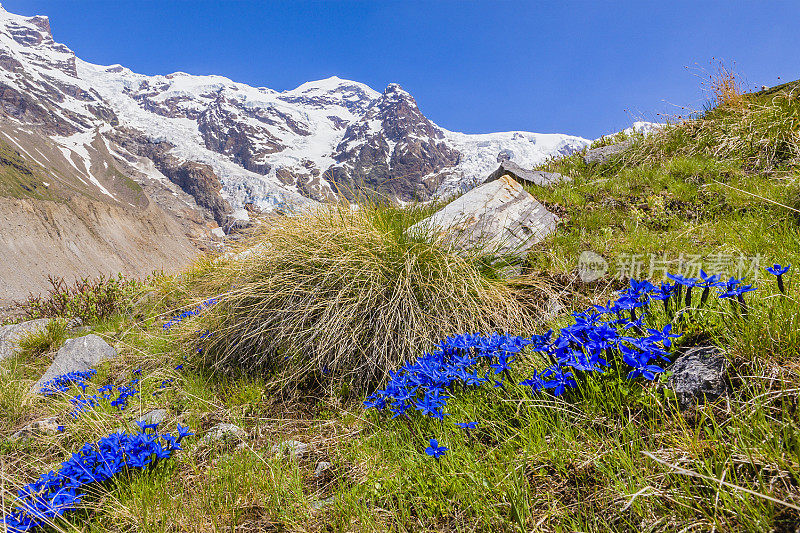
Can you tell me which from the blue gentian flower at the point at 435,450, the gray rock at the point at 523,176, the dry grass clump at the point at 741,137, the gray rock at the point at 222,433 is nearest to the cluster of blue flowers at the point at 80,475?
the gray rock at the point at 222,433

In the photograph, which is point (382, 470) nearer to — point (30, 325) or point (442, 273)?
point (442, 273)

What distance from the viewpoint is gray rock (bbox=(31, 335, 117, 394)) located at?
4.18m

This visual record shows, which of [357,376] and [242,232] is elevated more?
[242,232]

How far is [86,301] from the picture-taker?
620 cm

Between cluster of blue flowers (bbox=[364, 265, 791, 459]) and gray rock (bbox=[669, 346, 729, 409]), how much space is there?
8 cm

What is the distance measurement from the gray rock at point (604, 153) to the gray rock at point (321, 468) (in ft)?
25.1

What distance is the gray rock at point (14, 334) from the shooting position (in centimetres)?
534

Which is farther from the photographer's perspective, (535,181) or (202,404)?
(535,181)

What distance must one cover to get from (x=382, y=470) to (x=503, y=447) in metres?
0.57

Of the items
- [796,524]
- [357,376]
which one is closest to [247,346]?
[357,376]

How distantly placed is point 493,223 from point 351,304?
217 centimetres

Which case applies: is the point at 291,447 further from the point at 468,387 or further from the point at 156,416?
the point at 156,416

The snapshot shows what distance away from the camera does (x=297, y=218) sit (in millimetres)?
4199

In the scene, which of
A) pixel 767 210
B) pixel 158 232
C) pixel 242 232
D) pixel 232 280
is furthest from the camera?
pixel 158 232
